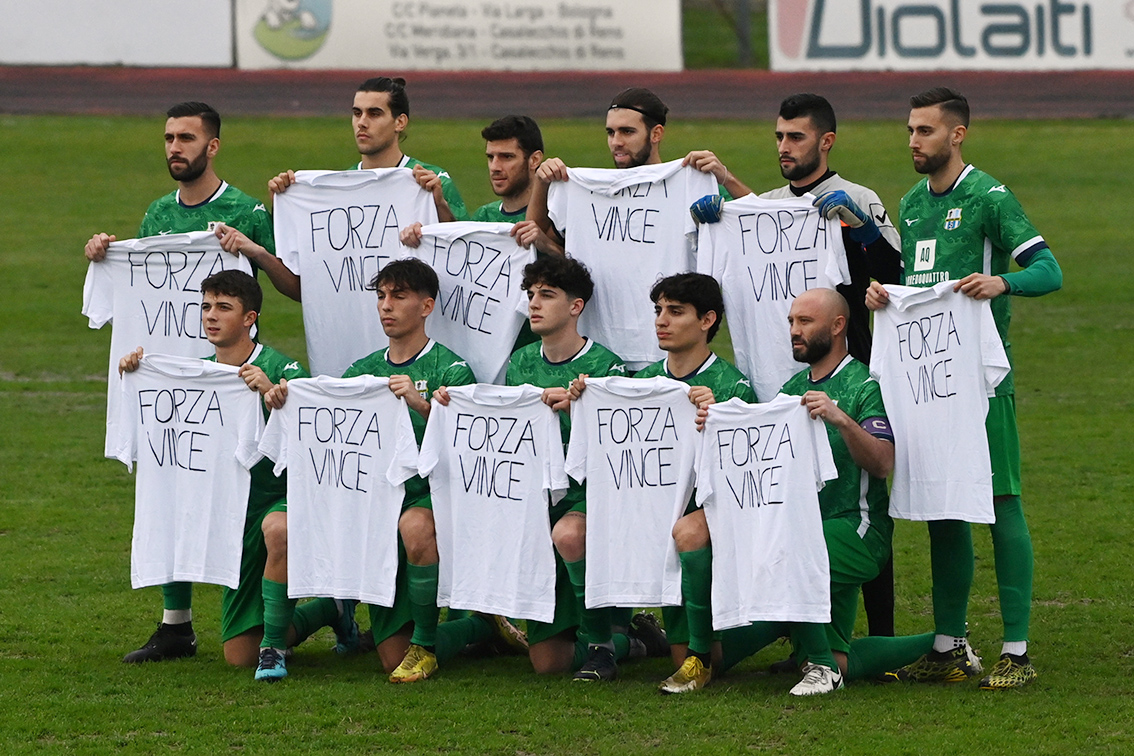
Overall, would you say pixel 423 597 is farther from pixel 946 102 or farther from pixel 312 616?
pixel 946 102

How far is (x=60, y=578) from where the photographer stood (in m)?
9.09

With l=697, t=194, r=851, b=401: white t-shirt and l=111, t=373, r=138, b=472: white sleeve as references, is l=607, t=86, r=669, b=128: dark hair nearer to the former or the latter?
l=697, t=194, r=851, b=401: white t-shirt

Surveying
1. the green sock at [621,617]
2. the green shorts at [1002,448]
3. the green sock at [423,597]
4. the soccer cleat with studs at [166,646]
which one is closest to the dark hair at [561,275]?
the green sock at [423,597]

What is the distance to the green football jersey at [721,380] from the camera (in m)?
7.13

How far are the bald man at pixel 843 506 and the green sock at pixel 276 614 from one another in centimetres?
205

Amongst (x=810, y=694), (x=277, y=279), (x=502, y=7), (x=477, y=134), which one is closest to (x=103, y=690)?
(x=277, y=279)

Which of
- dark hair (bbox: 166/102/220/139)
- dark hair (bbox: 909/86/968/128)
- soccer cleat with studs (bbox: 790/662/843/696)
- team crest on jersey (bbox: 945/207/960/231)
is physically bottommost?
soccer cleat with studs (bbox: 790/662/843/696)

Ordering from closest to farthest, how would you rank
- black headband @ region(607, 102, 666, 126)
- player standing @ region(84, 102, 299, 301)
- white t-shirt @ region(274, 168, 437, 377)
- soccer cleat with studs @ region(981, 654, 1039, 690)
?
soccer cleat with studs @ region(981, 654, 1039, 690) < black headband @ region(607, 102, 666, 126) < player standing @ region(84, 102, 299, 301) < white t-shirt @ region(274, 168, 437, 377)

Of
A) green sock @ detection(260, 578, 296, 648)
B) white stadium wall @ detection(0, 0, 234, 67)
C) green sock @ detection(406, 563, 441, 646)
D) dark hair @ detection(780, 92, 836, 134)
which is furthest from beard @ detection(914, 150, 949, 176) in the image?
white stadium wall @ detection(0, 0, 234, 67)

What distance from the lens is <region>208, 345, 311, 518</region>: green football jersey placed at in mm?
7629

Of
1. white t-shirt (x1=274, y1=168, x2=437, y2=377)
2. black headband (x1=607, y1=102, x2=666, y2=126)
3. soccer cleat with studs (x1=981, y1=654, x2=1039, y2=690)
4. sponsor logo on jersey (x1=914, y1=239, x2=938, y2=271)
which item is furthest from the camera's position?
white t-shirt (x1=274, y1=168, x2=437, y2=377)

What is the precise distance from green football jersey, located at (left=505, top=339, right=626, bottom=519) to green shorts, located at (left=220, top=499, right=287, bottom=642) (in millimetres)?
1356

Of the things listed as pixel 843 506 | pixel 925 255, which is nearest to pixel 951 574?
pixel 843 506

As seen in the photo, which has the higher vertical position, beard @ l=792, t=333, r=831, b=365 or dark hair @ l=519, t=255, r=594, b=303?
dark hair @ l=519, t=255, r=594, b=303
